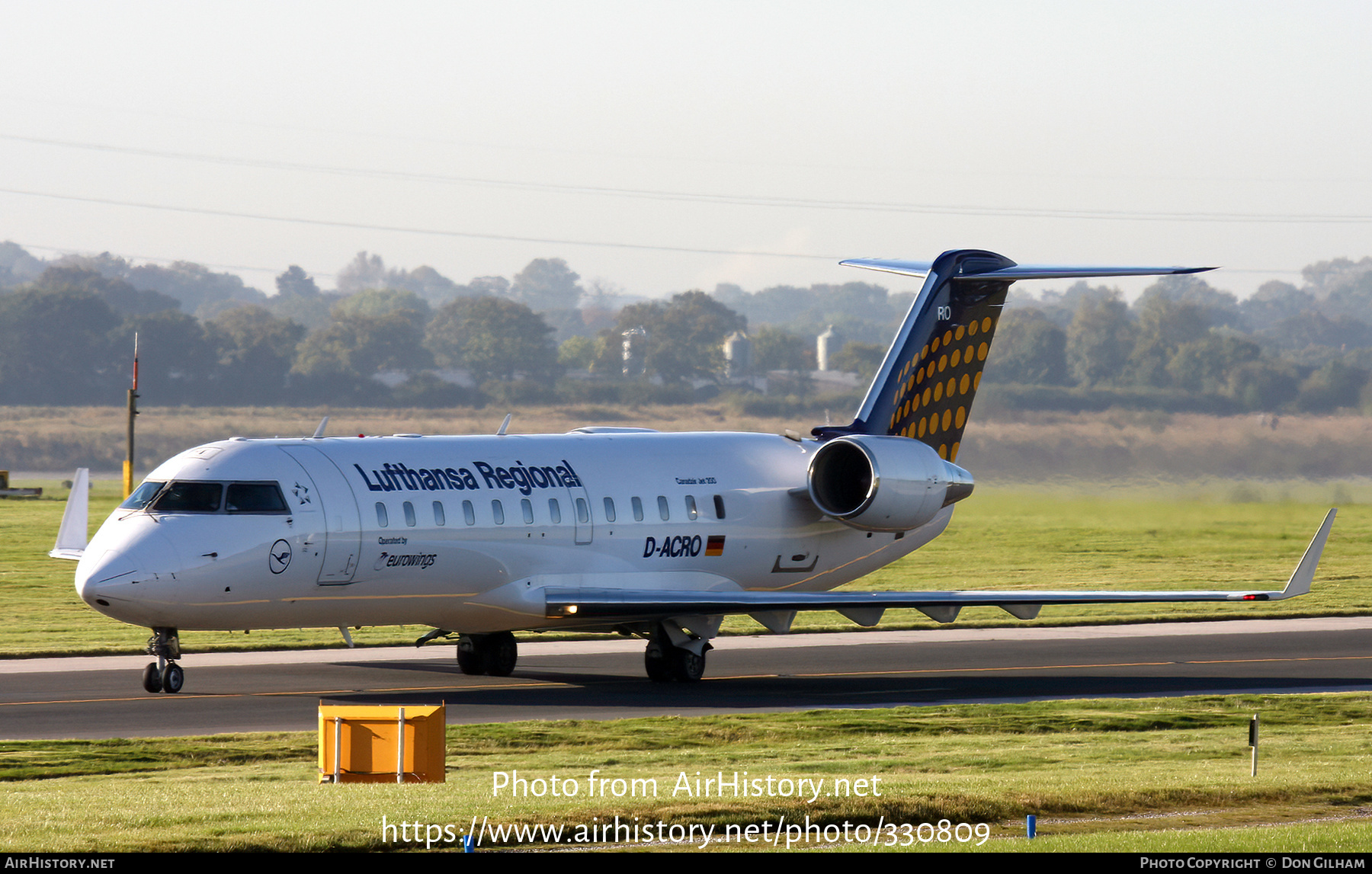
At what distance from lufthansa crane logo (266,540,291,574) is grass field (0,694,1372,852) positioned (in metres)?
3.24

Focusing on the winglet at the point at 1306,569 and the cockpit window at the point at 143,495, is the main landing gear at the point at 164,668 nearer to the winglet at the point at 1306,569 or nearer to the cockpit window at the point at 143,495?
the cockpit window at the point at 143,495

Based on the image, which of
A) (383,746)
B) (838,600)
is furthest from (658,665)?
(383,746)

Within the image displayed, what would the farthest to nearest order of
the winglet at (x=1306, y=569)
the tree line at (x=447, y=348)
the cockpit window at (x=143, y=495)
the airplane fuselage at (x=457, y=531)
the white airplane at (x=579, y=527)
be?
the tree line at (x=447, y=348) → the winglet at (x=1306, y=569) → the cockpit window at (x=143, y=495) → the white airplane at (x=579, y=527) → the airplane fuselage at (x=457, y=531)

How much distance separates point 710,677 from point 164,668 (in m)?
8.55

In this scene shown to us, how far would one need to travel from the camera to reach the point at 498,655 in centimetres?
2900

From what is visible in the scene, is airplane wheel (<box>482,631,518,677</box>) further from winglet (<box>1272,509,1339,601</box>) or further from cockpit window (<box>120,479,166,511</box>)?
winglet (<box>1272,509,1339,601</box>)

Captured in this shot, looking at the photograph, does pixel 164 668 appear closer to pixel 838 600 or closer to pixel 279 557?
pixel 279 557

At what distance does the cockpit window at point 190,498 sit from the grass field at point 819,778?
3.75 meters

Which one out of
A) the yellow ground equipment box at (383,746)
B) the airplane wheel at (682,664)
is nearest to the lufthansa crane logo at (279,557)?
the airplane wheel at (682,664)

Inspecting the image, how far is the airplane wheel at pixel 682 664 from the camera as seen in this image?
2805cm

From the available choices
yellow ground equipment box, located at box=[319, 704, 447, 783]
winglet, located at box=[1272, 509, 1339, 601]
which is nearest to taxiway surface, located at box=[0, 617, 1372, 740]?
winglet, located at box=[1272, 509, 1339, 601]

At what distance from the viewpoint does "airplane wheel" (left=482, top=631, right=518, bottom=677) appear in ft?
95.0

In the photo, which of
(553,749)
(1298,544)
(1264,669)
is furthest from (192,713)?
(1298,544)

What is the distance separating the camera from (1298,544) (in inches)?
2239
